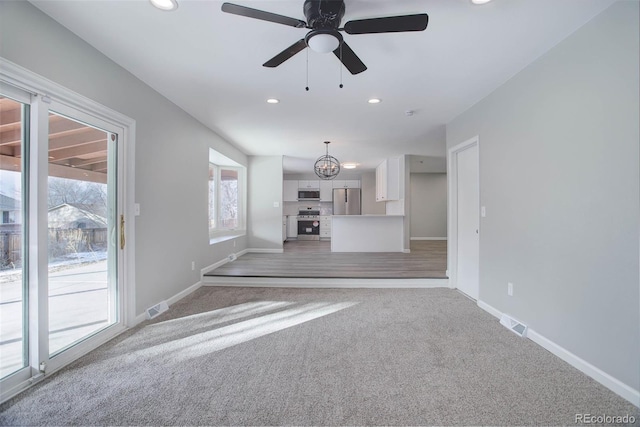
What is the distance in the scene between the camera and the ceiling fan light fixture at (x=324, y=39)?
5.22 feet

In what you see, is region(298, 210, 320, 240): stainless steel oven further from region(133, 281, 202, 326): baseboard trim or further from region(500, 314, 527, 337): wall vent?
region(500, 314, 527, 337): wall vent

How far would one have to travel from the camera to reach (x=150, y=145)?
2912 millimetres

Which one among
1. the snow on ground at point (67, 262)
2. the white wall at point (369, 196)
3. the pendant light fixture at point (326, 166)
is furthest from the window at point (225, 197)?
the white wall at point (369, 196)

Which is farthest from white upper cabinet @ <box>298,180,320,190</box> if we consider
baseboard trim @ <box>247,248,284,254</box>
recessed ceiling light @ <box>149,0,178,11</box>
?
recessed ceiling light @ <box>149,0,178,11</box>

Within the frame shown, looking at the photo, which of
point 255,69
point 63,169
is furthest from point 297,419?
point 255,69

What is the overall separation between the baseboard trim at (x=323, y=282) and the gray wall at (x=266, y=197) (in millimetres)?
2311

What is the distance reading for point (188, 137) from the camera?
3.69 metres

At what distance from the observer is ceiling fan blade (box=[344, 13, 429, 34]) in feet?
4.76

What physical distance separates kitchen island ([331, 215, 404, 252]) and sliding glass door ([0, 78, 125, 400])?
4529mm

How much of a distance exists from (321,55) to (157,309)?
3.01 meters

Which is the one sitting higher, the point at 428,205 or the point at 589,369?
the point at 428,205

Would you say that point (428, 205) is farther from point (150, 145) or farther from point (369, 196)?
point (150, 145)

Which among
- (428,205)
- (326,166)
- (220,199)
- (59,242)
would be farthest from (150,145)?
(428,205)

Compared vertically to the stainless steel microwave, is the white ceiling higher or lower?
higher
